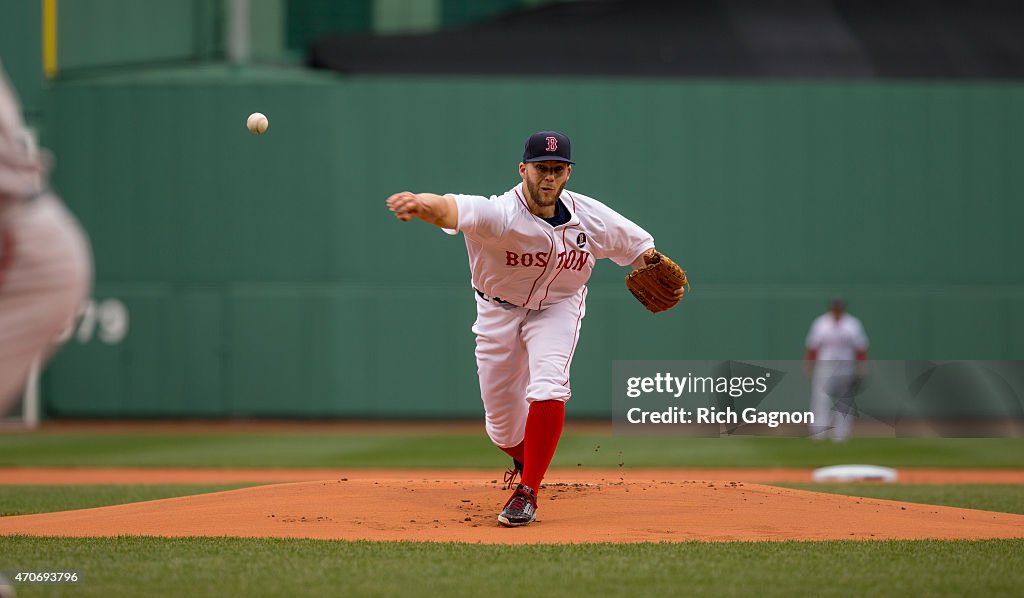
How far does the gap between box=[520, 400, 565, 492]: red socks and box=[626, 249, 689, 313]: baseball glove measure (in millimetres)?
819

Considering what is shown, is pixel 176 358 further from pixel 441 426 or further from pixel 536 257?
pixel 536 257

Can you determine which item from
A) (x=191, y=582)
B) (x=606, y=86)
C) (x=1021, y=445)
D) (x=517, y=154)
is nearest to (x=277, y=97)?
(x=517, y=154)

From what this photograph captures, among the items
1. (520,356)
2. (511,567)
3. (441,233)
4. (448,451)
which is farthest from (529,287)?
(441,233)

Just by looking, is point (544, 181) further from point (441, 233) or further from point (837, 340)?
point (441, 233)

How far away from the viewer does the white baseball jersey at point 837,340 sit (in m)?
14.7

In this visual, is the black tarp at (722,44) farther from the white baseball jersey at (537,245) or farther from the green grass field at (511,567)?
the white baseball jersey at (537,245)

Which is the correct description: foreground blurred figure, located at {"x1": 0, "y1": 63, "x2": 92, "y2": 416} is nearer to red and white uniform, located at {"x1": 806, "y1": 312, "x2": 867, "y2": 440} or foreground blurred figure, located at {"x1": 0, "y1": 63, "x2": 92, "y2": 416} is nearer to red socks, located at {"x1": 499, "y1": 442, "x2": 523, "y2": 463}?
red socks, located at {"x1": 499, "y1": 442, "x2": 523, "y2": 463}

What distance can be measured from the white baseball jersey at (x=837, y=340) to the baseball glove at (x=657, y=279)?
8.59 meters

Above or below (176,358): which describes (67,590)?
above

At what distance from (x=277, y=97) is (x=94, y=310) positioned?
3985mm

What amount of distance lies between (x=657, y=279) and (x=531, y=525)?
4.82 feet

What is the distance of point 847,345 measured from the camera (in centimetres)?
1466

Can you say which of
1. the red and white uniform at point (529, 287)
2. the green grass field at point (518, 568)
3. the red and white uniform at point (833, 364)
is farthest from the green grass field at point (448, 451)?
the green grass field at point (518, 568)

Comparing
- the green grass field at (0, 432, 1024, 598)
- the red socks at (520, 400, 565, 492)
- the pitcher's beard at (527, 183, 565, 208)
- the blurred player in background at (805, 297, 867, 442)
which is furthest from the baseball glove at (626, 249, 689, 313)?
the blurred player in background at (805, 297, 867, 442)
